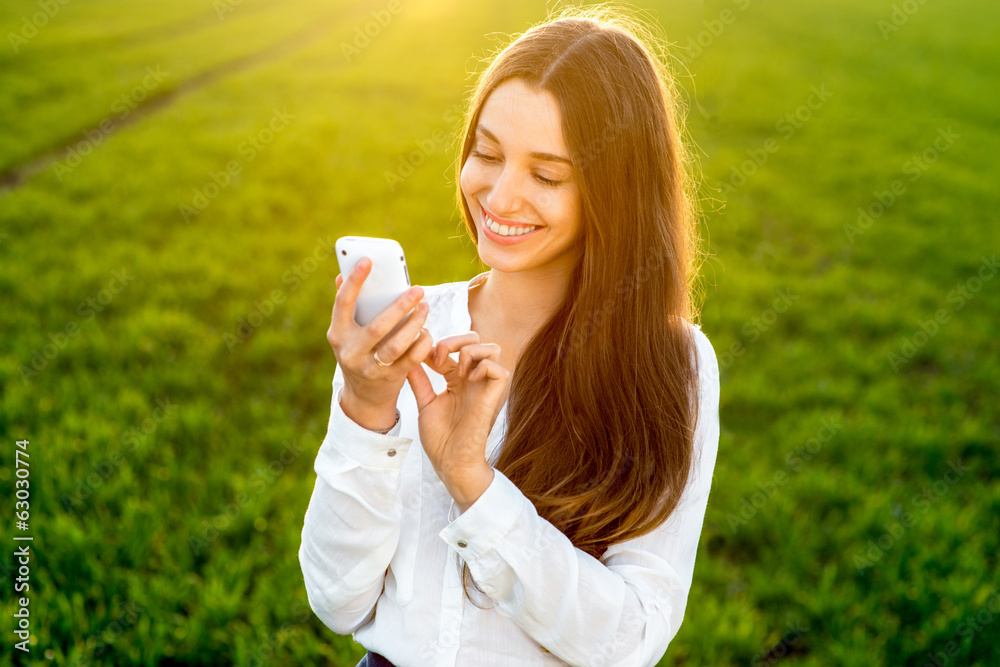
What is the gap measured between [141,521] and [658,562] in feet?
8.84

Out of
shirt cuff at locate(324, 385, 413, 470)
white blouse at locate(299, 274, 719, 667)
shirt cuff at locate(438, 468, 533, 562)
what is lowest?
white blouse at locate(299, 274, 719, 667)

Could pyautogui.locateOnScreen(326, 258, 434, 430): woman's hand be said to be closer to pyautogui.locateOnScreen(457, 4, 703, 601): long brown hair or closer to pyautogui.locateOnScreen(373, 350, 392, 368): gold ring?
pyautogui.locateOnScreen(373, 350, 392, 368): gold ring

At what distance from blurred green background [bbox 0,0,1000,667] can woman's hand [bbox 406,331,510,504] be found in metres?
1.12

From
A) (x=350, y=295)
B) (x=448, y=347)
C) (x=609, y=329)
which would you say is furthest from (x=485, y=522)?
(x=609, y=329)

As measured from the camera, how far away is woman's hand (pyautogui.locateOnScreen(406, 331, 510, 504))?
1422 millimetres

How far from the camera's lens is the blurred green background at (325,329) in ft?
10.8

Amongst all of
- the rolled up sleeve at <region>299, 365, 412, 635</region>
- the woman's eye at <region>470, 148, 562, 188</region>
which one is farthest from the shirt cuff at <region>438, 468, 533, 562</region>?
the woman's eye at <region>470, 148, 562, 188</region>

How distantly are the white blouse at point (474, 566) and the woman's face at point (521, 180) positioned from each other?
409 millimetres

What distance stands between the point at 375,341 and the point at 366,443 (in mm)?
248

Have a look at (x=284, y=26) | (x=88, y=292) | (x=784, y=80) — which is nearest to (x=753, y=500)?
(x=88, y=292)

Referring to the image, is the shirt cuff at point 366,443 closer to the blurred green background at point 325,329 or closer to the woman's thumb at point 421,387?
the woman's thumb at point 421,387

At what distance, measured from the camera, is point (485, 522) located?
4.63ft

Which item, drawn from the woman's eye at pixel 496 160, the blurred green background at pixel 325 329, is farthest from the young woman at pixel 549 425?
the blurred green background at pixel 325 329

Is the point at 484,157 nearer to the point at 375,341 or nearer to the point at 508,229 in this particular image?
the point at 508,229
